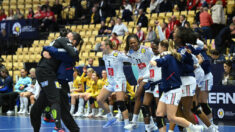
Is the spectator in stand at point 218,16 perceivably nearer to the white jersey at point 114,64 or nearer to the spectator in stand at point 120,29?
the spectator in stand at point 120,29

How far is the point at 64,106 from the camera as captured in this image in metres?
8.42

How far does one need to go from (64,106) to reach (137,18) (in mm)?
12183

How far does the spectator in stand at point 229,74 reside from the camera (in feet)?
40.1

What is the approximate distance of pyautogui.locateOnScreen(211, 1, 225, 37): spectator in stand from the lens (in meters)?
16.5

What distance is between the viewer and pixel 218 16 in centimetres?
1652

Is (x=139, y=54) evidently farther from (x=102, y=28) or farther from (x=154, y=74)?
(x=102, y=28)

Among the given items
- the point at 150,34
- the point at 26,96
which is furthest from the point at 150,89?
the point at 26,96

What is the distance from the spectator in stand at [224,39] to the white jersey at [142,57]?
16.8 ft

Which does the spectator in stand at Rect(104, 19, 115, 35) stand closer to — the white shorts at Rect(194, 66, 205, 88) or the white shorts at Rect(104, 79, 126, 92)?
the white shorts at Rect(104, 79, 126, 92)

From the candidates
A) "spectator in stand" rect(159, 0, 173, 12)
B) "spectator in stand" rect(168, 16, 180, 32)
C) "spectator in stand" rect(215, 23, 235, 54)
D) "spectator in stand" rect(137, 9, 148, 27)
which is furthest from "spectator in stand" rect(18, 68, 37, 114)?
"spectator in stand" rect(215, 23, 235, 54)

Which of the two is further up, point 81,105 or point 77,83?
point 77,83

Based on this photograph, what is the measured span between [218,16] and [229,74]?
4.64 metres

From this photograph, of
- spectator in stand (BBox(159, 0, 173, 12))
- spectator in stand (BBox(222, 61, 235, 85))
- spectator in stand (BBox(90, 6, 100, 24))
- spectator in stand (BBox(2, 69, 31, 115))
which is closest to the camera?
spectator in stand (BBox(222, 61, 235, 85))

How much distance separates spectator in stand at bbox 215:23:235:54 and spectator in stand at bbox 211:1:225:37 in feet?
5.61
